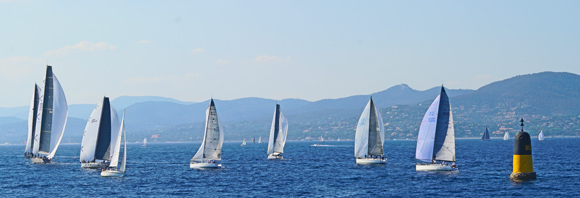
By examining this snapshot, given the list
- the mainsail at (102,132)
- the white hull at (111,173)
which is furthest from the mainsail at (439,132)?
→ the mainsail at (102,132)

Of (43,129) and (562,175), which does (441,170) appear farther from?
(43,129)

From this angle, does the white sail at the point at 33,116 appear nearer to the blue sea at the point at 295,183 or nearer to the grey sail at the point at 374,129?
the blue sea at the point at 295,183

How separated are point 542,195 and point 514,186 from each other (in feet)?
17.7

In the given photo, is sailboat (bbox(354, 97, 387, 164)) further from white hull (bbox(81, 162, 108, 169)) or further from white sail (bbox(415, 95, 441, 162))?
white hull (bbox(81, 162, 108, 169))

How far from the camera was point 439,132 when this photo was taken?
8031 cm

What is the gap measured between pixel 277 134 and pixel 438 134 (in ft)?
156

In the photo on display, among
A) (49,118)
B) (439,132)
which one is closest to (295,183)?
(439,132)

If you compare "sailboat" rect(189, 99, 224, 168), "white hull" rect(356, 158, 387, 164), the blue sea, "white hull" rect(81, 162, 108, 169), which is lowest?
the blue sea

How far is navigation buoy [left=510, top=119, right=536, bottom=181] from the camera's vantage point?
61.9 meters

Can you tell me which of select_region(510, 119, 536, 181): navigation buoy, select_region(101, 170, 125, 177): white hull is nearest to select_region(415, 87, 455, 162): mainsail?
select_region(510, 119, 536, 181): navigation buoy

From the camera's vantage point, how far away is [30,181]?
8062 centimetres

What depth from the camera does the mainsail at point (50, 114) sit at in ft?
361

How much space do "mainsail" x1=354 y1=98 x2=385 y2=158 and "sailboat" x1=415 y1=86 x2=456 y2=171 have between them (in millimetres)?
17851

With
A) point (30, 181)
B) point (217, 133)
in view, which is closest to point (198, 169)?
point (217, 133)
